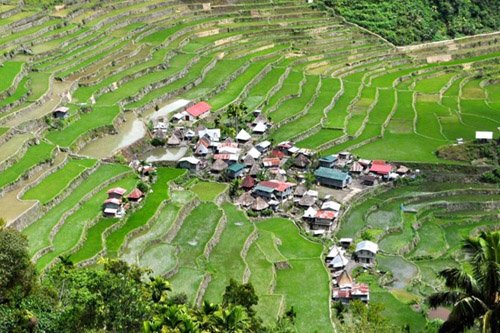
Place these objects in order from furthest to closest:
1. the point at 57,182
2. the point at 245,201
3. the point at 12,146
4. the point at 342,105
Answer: the point at 342,105 < the point at 245,201 < the point at 12,146 < the point at 57,182

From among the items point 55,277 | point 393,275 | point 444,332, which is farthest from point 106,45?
point 444,332

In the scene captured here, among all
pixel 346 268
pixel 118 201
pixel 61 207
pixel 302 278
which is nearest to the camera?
pixel 302 278

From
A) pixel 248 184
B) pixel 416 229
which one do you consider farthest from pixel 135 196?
pixel 416 229

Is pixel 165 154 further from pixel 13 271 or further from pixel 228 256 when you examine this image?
pixel 13 271

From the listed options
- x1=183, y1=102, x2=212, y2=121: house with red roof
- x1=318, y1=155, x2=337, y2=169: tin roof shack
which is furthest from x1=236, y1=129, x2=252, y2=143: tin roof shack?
x1=318, y1=155, x2=337, y2=169: tin roof shack

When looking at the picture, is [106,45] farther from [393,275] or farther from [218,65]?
[393,275]

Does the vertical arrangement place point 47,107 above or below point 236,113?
above

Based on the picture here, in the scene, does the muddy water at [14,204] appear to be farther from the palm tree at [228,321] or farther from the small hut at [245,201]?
the palm tree at [228,321]
